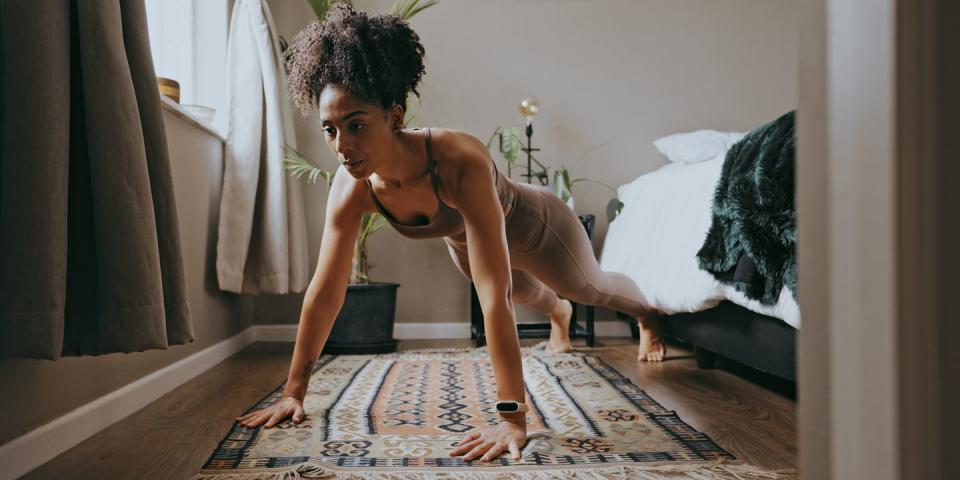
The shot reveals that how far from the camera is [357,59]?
1.31 meters

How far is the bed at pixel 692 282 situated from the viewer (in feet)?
5.68

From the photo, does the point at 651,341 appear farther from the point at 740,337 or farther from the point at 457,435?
the point at 457,435

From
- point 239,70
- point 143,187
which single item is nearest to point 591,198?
point 239,70

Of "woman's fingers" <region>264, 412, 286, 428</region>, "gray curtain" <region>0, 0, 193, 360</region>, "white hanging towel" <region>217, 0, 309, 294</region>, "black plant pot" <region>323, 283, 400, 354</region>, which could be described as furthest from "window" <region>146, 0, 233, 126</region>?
"woman's fingers" <region>264, 412, 286, 428</region>

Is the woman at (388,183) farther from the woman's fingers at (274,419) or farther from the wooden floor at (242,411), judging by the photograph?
the wooden floor at (242,411)

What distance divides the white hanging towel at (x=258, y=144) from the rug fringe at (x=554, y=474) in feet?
5.54

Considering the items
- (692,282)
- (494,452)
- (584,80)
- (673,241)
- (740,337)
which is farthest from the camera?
(584,80)

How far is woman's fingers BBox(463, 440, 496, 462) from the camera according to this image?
1.23 meters

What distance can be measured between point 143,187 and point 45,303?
0.25m

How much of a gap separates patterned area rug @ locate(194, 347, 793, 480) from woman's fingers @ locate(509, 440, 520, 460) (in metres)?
0.01

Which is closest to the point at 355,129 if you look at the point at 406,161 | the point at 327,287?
the point at 406,161

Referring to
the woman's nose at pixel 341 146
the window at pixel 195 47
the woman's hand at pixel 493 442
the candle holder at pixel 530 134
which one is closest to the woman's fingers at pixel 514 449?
the woman's hand at pixel 493 442

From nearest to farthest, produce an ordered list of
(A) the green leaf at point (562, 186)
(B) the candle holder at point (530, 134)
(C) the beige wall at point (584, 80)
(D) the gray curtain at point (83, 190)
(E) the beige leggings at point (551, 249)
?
(D) the gray curtain at point (83, 190) → (E) the beige leggings at point (551, 249) → (A) the green leaf at point (562, 186) → (B) the candle holder at point (530, 134) → (C) the beige wall at point (584, 80)

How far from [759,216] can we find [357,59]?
1.07m
